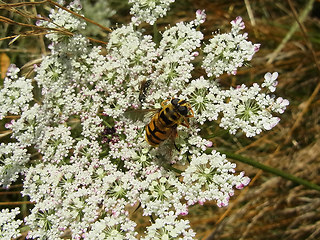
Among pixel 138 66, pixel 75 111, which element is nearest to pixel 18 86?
pixel 75 111

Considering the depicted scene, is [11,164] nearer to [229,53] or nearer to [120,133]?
[120,133]

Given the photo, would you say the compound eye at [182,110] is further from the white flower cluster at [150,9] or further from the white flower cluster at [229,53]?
the white flower cluster at [150,9]

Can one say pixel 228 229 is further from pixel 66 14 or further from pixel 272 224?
pixel 66 14

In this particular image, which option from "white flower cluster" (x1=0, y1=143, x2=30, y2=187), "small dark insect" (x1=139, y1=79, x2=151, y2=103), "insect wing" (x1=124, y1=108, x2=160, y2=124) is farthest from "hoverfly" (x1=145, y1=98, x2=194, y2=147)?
"white flower cluster" (x1=0, y1=143, x2=30, y2=187)

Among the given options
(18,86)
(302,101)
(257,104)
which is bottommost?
(257,104)

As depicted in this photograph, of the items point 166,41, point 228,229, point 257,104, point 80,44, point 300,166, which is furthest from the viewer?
point 228,229

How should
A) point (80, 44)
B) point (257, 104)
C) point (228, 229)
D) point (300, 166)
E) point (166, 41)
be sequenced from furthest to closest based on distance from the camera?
point (228, 229), point (300, 166), point (80, 44), point (166, 41), point (257, 104)

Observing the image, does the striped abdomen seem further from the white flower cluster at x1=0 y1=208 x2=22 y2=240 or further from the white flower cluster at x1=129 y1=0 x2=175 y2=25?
the white flower cluster at x1=0 y1=208 x2=22 y2=240
